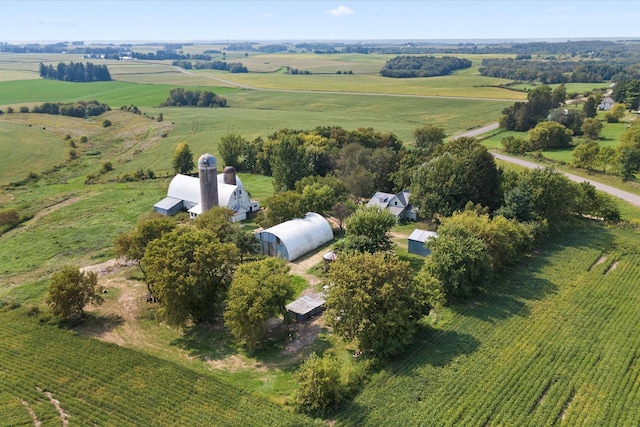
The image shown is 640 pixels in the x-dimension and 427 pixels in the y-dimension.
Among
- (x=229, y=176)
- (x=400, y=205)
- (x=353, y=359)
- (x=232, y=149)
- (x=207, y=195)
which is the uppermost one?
(x=229, y=176)

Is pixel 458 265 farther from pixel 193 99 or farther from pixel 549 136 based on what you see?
pixel 193 99

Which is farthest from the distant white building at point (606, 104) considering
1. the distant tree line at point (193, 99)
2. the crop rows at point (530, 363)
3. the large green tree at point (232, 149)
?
the distant tree line at point (193, 99)

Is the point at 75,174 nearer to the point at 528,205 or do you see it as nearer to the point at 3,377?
the point at 3,377

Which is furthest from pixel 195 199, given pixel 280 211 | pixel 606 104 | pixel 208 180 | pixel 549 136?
pixel 606 104

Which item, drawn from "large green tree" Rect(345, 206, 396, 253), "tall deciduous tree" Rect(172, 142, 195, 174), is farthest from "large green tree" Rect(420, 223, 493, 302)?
"tall deciduous tree" Rect(172, 142, 195, 174)

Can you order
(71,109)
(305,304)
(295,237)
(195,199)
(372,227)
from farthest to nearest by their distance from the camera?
(71,109) < (195,199) < (295,237) < (372,227) < (305,304)

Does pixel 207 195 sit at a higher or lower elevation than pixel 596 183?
higher

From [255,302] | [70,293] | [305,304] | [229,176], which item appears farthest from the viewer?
[229,176]


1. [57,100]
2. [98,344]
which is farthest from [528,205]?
[57,100]
